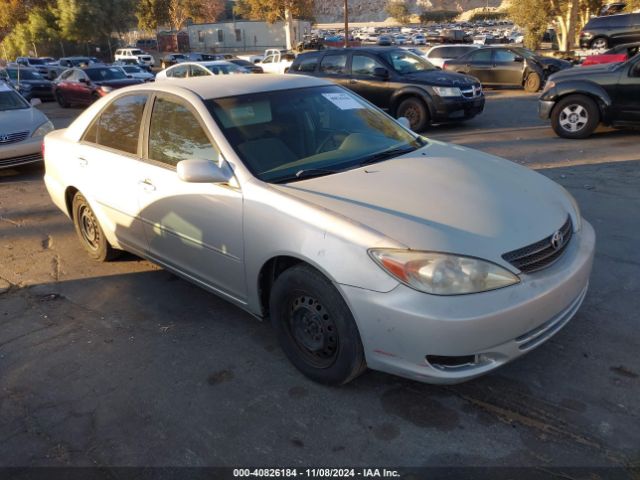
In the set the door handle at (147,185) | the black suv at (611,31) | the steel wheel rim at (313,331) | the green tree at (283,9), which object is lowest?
the steel wheel rim at (313,331)

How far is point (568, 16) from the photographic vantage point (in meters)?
26.8

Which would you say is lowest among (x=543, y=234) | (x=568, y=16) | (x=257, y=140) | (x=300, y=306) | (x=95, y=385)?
(x=95, y=385)

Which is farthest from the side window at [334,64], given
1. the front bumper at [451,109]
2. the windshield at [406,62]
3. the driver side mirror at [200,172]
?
the driver side mirror at [200,172]

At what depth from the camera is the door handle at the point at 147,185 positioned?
3.90 metres

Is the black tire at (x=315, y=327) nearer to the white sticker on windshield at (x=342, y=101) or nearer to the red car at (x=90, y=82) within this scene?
the white sticker on windshield at (x=342, y=101)

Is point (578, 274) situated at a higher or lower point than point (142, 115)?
lower

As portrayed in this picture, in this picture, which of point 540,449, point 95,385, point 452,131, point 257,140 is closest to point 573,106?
point 452,131

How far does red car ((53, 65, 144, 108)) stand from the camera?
60.8 ft

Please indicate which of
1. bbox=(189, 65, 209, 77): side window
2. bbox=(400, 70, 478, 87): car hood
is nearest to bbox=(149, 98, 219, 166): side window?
bbox=(400, 70, 478, 87): car hood

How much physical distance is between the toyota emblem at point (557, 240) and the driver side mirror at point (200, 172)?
1889mm

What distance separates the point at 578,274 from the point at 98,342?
309 cm

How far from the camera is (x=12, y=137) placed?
898cm

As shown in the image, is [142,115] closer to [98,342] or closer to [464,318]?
[98,342]

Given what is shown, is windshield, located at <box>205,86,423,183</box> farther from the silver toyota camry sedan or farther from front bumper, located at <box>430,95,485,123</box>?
front bumper, located at <box>430,95,485,123</box>
